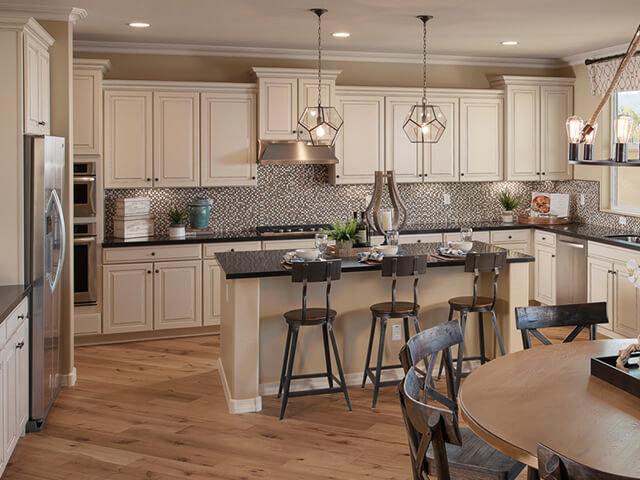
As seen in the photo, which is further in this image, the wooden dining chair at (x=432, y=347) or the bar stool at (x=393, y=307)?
the bar stool at (x=393, y=307)

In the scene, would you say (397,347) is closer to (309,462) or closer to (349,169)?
(309,462)

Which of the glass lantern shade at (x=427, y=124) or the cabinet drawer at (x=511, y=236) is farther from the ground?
the glass lantern shade at (x=427, y=124)

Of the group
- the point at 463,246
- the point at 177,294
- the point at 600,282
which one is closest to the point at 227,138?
the point at 177,294

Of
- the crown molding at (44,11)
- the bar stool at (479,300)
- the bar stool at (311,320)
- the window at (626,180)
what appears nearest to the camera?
the bar stool at (311,320)

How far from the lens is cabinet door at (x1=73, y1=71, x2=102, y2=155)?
5.59 m

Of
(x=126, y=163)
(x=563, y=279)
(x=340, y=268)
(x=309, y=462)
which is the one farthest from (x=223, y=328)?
→ (x=563, y=279)

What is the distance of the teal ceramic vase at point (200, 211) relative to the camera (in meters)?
6.23

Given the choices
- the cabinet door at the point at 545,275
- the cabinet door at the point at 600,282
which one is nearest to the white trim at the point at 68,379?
the cabinet door at the point at 600,282

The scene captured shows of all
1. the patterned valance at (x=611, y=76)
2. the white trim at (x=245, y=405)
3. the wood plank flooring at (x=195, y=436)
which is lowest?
the wood plank flooring at (x=195, y=436)

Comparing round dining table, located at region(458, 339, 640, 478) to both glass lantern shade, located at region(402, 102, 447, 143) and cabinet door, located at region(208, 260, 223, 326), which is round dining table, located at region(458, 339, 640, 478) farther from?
cabinet door, located at region(208, 260, 223, 326)

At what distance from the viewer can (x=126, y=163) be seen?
236 inches

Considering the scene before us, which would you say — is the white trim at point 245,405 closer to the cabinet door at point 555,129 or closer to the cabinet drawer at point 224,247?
the cabinet drawer at point 224,247

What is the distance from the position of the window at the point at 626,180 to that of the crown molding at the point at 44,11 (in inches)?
187

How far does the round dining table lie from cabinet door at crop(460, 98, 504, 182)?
4278 millimetres
